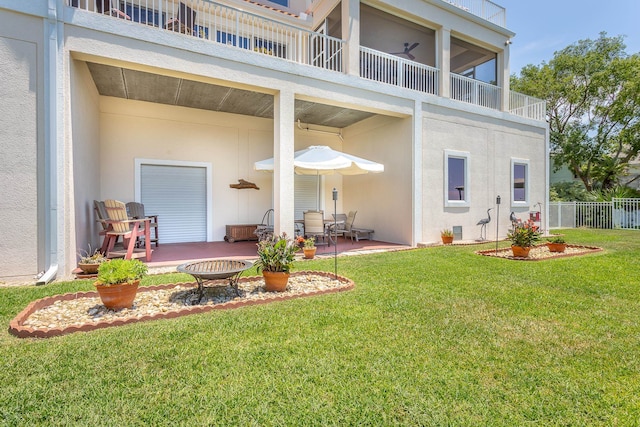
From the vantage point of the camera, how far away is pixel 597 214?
15336mm

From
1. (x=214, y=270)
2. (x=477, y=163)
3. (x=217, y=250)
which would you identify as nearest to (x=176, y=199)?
(x=217, y=250)

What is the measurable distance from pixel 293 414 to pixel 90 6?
379 inches

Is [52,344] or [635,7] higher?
[635,7]

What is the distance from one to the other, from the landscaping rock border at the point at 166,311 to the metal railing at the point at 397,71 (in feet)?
21.9

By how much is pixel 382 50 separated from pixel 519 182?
7114 millimetres

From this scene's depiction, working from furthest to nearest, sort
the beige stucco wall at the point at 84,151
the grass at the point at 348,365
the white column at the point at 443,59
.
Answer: the white column at the point at 443,59, the beige stucco wall at the point at 84,151, the grass at the point at 348,365

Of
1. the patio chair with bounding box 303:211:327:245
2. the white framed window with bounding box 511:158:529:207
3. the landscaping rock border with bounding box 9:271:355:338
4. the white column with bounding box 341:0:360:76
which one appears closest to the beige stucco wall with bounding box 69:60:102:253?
the landscaping rock border with bounding box 9:271:355:338

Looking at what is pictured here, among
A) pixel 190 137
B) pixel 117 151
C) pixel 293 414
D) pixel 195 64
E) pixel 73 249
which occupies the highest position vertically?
pixel 195 64

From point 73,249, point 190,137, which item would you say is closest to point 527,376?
point 73,249

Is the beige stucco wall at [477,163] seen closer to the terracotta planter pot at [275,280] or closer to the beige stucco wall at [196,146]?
the beige stucco wall at [196,146]

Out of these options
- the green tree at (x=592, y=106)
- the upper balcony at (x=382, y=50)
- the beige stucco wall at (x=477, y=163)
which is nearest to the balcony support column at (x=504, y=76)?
the upper balcony at (x=382, y=50)

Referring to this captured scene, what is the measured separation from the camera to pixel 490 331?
10.8 feet

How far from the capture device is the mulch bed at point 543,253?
751 centimetres

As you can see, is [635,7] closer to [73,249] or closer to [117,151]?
[117,151]
